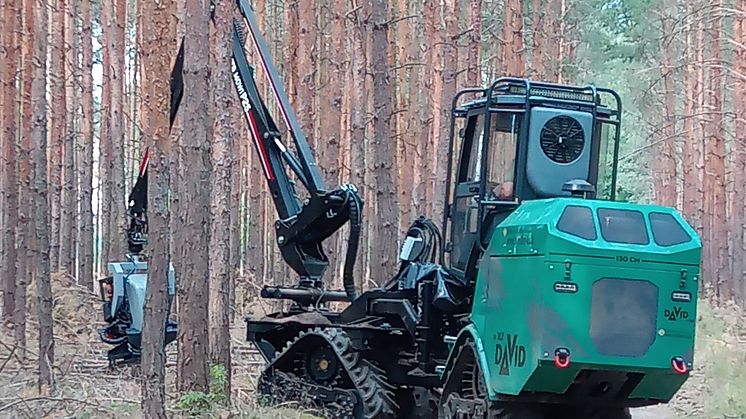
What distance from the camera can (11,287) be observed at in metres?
16.9

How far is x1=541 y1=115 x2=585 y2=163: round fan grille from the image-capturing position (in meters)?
9.22

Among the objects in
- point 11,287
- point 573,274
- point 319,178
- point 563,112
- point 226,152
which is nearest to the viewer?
point 573,274

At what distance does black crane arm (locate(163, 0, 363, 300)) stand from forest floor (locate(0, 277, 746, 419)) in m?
1.66

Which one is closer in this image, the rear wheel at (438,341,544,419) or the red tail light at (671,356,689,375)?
the red tail light at (671,356,689,375)

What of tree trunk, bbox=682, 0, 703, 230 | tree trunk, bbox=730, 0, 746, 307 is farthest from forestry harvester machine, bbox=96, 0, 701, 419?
tree trunk, bbox=682, 0, 703, 230

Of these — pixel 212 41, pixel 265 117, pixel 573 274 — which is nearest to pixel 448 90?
pixel 212 41

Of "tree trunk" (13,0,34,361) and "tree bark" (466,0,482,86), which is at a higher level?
"tree bark" (466,0,482,86)

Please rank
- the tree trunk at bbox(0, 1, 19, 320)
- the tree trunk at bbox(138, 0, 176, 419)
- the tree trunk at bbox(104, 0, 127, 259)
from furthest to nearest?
the tree trunk at bbox(104, 0, 127, 259) < the tree trunk at bbox(0, 1, 19, 320) < the tree trunk at bbox(138, 0, 176, 419)

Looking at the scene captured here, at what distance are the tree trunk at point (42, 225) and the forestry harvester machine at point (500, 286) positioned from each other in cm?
134

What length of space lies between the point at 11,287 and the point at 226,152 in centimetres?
468

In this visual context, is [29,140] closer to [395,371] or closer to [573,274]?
[395,371]

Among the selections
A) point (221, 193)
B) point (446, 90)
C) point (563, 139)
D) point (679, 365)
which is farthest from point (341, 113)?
point (679, 365)

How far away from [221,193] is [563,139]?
761 centimetres

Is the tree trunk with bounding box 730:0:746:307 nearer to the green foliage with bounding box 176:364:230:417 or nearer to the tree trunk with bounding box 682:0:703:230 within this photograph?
the tree trunk with bounding box 682:0:703:230
